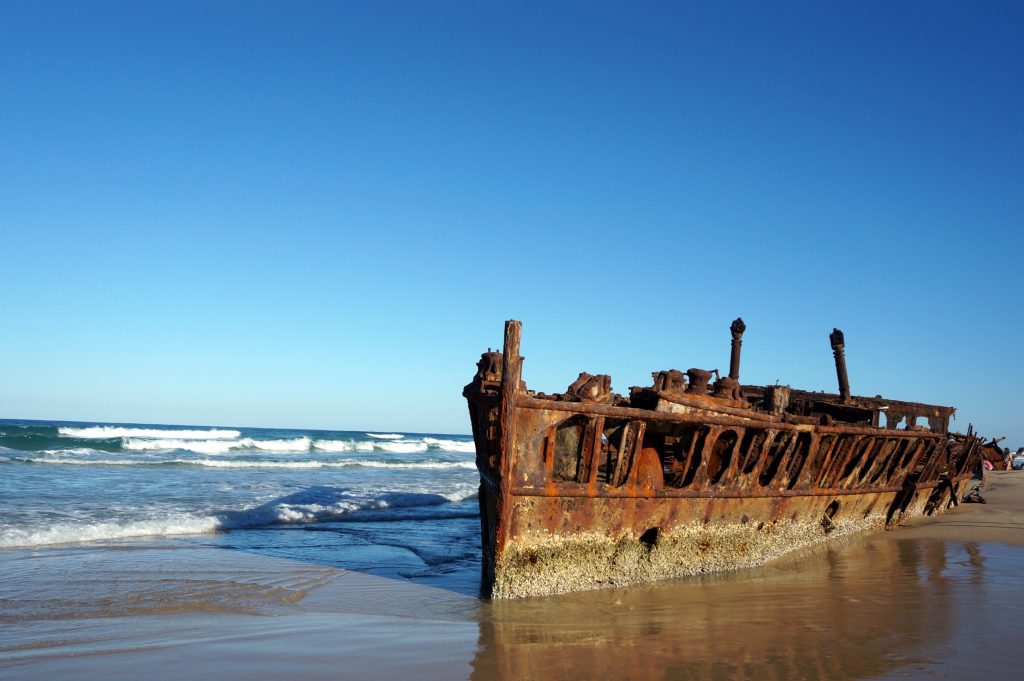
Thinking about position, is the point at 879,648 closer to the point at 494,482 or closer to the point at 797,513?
Answer: the point at 494,482

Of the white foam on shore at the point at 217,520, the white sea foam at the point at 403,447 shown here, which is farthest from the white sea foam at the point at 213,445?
the white foam on shore at the point at 217,520

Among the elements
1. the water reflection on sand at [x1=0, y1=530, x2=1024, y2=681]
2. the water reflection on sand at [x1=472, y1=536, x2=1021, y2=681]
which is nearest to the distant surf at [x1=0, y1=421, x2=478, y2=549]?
the water reflection on sand at [x1=0, y1=530, x2=1024, y2=681]

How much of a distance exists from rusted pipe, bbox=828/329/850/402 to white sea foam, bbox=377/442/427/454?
4221cm

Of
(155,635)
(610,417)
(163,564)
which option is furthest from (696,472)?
(163,564)

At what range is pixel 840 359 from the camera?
44.7 feet

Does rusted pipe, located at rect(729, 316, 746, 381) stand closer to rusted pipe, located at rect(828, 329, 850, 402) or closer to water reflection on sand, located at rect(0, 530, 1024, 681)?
rusted pipe, located at rect(828, 329, 850, 402)

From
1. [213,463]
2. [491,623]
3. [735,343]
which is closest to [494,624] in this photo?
[491,623]

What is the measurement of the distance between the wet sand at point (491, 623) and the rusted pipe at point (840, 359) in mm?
4324

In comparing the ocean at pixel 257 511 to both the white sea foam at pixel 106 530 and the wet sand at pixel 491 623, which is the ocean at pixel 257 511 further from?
the wet sand at pixel 491 623

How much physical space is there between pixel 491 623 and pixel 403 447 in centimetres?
5219

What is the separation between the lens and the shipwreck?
6.71 m

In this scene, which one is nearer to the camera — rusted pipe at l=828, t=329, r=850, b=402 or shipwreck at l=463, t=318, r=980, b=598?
shipwreck at l=463, t=318, r=980, b=598

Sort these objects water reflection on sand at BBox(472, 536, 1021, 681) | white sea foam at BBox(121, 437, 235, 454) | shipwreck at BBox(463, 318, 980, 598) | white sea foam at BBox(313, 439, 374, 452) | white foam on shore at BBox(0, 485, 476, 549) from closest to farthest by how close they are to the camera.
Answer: water reflection on sand at BBox(472, 536, 1021, 681)
shipwreck at BBox(463, 318, 980, 598)
white foam on shore at BBox(0, 485, 476, 549)
white sea foam at BBox(121, 437, 235, 454)
white sea foam at BBox(313, 439, 374, 452)

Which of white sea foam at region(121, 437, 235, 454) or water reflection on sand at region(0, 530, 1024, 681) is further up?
water reflection on sand at region(0, 530, 1024, 681)
